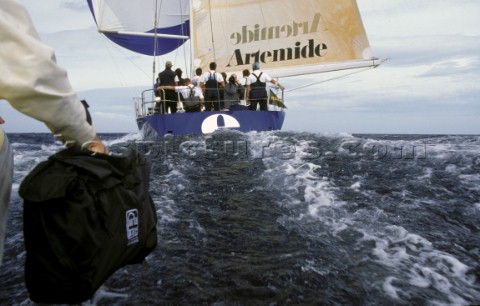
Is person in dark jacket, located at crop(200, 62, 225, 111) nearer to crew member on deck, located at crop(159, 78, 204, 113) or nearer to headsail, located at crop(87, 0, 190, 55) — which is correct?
crew member on deck, located at crop(159, 78, 204, 113)

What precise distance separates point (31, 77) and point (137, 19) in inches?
872

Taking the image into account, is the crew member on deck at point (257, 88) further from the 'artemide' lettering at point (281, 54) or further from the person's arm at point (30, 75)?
the person's arm at point (30, 75)

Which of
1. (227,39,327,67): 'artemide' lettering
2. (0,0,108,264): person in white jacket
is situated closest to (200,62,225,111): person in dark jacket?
(227,39,327,67): 'artemide' lettering

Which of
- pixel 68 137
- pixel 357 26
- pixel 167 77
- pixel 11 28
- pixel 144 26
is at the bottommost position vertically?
pixel 68 137

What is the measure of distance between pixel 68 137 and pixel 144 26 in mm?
22236

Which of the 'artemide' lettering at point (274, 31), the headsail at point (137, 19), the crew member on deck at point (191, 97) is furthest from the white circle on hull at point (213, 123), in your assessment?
the headsail at point (137, 19)

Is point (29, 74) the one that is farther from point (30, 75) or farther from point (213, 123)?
point (213, 123)

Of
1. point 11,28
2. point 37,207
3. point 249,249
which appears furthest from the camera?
point 249,249

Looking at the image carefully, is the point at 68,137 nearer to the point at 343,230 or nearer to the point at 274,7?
the point at 343,230

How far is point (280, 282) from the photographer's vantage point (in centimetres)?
246

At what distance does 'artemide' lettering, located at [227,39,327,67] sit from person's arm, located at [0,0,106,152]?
17166 mm

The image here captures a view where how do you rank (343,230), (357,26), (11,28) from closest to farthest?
(11,28) < (343,230) < (357,26)

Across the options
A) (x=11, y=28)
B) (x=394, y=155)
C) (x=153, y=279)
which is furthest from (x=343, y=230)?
(x=394, y=155)

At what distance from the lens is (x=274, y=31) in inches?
709
